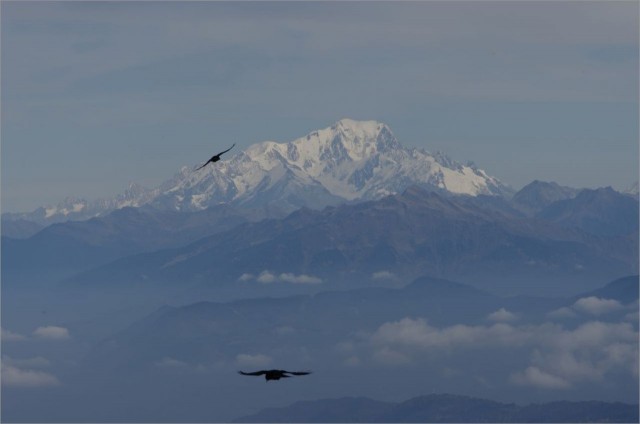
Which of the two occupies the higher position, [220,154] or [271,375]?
[220,154]

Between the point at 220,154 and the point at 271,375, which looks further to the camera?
the point at 220,154
